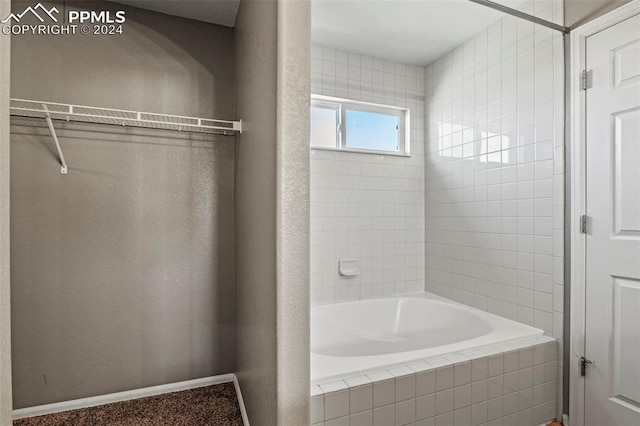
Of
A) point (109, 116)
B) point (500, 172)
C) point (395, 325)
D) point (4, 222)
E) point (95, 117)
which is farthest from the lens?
point (395, 325)

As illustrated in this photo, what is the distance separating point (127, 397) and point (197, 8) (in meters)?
2.40

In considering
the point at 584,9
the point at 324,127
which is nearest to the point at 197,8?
the point at 324,127

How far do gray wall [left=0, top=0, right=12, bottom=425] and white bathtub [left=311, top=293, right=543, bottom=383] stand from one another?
5.36 feet

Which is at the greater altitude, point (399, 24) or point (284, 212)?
point (399, 24)

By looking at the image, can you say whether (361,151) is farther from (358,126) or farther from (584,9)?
(584,9)

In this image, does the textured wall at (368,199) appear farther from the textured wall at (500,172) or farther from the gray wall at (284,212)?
the gray wall at (284,212)

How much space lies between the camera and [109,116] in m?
1.86

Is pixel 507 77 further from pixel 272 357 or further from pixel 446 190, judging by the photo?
pixel 272 357

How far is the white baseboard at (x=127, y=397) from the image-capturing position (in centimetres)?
177

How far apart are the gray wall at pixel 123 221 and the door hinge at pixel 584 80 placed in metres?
2.08

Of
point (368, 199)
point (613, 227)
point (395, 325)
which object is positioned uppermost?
point (368, 199)

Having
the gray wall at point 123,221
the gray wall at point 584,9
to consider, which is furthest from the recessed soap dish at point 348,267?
the gray wall at point 584,9

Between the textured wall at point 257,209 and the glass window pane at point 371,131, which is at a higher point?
the glass window pane at point 371,131

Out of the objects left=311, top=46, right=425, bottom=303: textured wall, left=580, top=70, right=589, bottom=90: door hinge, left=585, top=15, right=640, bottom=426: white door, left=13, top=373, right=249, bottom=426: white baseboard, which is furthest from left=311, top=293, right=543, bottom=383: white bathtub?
left=580, top=70, right=589, bottom=90: door hinge
